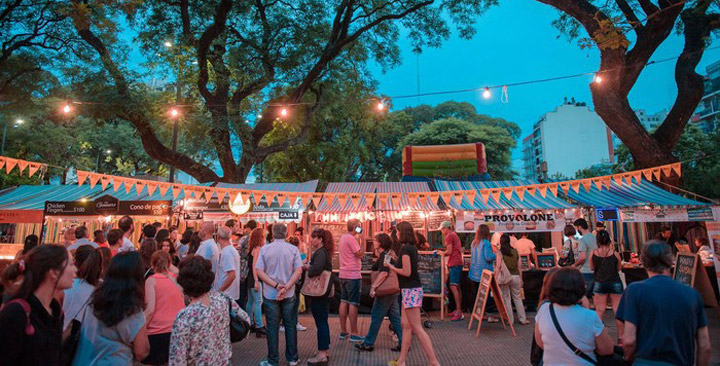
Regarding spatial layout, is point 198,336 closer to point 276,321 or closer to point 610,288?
point 276,321

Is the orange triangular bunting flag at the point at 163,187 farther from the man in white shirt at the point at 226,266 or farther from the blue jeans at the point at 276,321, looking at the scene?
the blue jeans at the point at 276,321

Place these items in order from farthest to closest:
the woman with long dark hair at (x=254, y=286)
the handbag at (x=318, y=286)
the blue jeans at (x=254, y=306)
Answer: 1. the blue jeans at (x=254, y=306)
2. the woman with long dark hair at (x=254, y=286)
3. the handbag at (x=318, y=286)

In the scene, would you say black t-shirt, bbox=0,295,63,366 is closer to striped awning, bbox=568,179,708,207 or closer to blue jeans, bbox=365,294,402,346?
blue jeans, bbox=365,294,402,346

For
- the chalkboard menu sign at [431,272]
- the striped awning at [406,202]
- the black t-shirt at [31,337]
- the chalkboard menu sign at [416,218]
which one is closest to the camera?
the black t-shirt at [31,337]

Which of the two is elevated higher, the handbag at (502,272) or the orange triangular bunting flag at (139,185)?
the orange triangular bunting flag at (139,185)

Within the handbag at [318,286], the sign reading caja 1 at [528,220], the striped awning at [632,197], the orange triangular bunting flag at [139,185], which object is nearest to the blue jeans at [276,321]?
A: the handbag at [318,286]

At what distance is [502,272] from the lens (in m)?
7.14

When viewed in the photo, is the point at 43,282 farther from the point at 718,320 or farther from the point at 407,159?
the point at 407,159

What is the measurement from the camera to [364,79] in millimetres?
17328

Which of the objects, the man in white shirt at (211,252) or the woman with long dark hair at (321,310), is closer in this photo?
the woman with long dark hair at (321,310)

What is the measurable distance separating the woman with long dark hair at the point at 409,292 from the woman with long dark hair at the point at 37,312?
347cm

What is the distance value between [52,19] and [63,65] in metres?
1.68

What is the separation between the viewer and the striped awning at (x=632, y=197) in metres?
8.98

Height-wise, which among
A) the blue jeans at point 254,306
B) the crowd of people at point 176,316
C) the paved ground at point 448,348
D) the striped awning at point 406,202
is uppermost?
the striped awning at point 406,202
